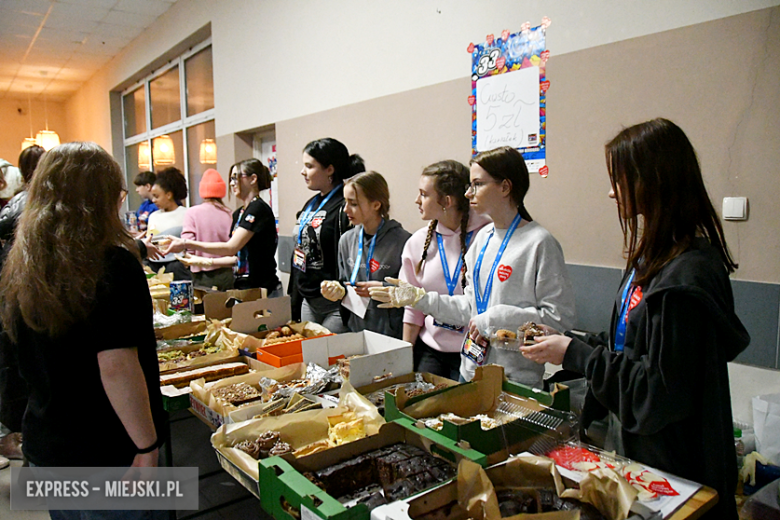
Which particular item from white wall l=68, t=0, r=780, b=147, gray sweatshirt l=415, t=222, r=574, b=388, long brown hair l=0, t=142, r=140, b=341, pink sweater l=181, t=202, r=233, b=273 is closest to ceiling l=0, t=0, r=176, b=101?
white wall l=68, t=0, r=780, b=147

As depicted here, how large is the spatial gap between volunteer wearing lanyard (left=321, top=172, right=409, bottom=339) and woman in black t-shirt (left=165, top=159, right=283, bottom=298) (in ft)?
3.13

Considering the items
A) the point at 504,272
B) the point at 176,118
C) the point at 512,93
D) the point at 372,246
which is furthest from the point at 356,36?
the point at 176,118

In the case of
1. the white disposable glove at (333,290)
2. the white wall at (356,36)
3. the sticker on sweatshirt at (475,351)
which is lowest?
the sticker on sweatshirt at (475,351)

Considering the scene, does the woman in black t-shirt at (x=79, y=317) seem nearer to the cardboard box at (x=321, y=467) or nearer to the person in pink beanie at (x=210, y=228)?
the cardboard box at (x=321, y=467)

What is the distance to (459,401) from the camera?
1.52 metres

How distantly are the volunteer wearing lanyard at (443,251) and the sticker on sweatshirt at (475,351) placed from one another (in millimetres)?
315

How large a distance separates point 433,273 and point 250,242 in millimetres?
1510

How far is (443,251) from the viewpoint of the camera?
7.30 feet

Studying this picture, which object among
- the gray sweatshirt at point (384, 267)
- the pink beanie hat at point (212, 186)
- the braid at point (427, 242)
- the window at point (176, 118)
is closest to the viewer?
the braid at point (427, 242)

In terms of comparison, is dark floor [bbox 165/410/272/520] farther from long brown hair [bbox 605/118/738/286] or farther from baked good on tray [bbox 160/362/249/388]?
long brown hair [bbox 605/118/738/286]

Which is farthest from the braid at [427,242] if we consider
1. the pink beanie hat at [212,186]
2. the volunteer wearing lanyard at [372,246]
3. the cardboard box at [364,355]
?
the pink beanie hat at [212,186]

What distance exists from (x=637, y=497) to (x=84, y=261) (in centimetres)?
128

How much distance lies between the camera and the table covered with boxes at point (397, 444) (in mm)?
1046

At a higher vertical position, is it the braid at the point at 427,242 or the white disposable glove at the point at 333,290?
the braid at the point at 427,242
